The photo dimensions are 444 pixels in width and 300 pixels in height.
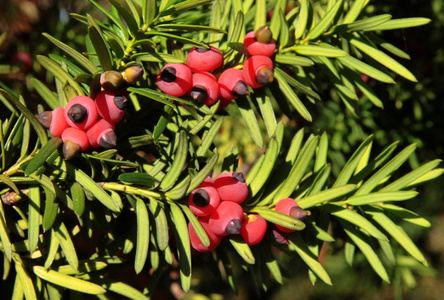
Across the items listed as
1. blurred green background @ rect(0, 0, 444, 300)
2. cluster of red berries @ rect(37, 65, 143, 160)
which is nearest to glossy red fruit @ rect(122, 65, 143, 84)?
cluster of red berries @ rect(37, 65, 143, 160)

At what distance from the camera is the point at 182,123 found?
51cm

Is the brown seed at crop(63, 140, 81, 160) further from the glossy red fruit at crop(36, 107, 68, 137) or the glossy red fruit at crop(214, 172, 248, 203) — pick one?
the glossy red fruit at crop(214, 172, 248, 203)

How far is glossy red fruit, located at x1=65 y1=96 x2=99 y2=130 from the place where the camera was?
45cm

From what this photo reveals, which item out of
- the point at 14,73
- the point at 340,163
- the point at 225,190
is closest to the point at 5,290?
the point at 14,73

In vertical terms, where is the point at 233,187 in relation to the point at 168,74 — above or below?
below

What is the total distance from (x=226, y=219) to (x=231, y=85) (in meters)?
0.14

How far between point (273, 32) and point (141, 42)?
0.17 meters

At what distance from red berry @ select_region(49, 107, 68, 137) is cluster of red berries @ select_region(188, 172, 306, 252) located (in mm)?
137

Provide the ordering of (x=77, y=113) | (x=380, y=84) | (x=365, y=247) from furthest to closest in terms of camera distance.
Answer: (x=380, y=84) < (x=365, y=247) < (x=77, y=113)

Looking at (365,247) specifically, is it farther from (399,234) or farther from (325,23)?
(325,23)

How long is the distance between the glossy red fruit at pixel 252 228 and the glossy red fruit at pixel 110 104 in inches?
6.6

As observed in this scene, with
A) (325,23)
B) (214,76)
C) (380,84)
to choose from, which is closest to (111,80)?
(214,76)

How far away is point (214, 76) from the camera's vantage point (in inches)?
21.4

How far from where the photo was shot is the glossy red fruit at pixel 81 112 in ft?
1.46
